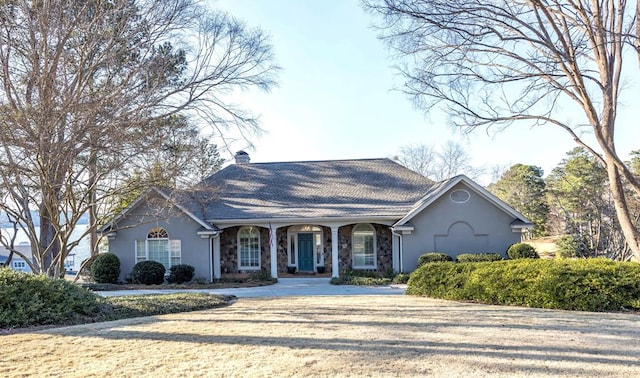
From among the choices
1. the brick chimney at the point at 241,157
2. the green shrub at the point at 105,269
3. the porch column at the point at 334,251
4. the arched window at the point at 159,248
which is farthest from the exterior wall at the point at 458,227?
the green shrub at the point at 105,269

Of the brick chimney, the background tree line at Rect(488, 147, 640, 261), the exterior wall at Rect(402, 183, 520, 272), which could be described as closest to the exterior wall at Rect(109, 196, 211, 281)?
the brick chimney

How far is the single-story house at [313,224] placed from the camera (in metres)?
19.5

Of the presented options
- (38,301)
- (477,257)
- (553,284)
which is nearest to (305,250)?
(477,257)

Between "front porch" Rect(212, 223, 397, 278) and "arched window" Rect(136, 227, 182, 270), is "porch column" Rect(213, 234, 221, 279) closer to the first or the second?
"front porch" Rect(212, 223, 397, 278)

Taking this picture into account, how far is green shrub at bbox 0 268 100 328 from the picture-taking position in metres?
8.14

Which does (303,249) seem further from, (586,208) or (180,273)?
(586,208)

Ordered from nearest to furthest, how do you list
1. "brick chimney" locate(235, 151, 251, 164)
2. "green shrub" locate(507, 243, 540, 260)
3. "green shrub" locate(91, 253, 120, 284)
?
"green shrub" locate(507, 243, 540, 260)
"green shrub" locate(91, 253, 120, 284)
"brick chimney" locate(235, 151, 251, 164)

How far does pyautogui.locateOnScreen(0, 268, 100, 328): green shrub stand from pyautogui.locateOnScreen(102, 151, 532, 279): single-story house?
7.31 m

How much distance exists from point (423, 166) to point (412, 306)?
36797 millimetres

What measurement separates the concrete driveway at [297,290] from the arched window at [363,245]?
288 centimetres

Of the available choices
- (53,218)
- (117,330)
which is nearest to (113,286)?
(53,218)

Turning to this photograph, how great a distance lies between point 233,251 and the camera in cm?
2194

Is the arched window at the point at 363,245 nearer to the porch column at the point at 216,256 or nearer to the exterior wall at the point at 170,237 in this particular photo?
the porch column at the point at 216,256

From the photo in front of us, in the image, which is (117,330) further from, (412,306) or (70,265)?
(70,265)
